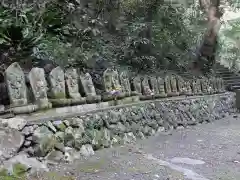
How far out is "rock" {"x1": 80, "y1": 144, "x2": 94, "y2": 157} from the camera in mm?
4309

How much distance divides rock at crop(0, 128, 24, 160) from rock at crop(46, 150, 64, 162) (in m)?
0.39

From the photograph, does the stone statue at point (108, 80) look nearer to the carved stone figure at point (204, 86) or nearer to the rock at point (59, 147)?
the rock at point (59, 147)

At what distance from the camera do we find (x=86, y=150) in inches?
172

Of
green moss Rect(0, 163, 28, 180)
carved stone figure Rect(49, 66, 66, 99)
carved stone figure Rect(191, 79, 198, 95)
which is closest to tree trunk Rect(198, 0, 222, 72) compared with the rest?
carved stone figure Rect(191, 79, 198, 95)

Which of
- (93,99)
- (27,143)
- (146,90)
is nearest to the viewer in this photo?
(27,143)

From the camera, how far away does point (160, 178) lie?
3.69m

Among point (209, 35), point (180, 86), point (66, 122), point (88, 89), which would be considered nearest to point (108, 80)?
point (88, 89)

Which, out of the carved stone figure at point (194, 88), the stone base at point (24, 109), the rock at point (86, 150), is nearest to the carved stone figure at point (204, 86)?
the carved stone figure at point (194, 88)

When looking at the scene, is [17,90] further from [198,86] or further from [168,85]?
[198,86]

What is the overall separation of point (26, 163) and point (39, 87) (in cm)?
121

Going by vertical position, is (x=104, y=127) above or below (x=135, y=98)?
below

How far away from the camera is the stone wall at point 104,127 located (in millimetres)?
3723

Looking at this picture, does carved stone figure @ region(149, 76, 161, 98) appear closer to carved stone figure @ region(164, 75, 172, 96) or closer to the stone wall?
the stone wall

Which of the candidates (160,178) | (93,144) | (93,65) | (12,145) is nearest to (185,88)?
(93,65)
